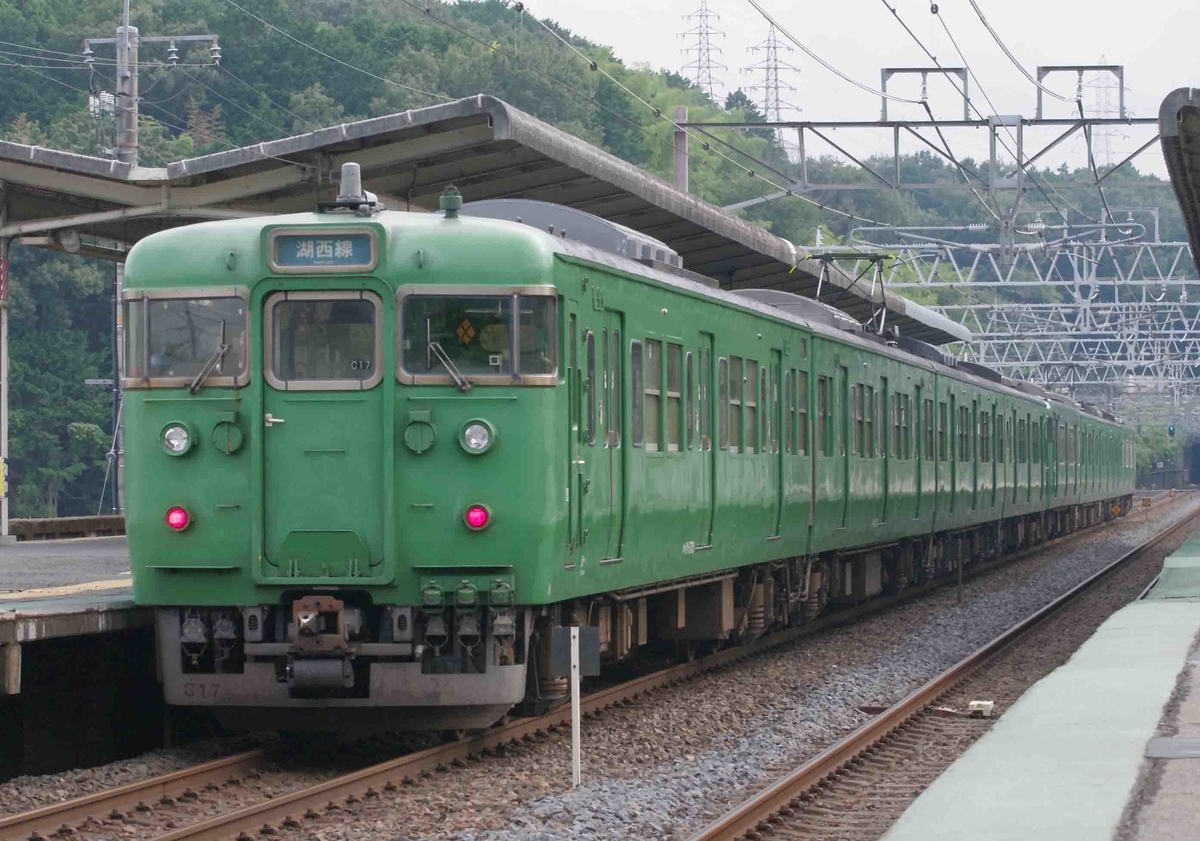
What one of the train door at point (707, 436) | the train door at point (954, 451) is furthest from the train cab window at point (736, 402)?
the train door at point (954, 451)

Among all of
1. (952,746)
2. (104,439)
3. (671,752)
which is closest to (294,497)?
(671,752)

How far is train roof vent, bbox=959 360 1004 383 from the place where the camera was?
97.5ft

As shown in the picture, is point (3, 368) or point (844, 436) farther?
point (3, 368)

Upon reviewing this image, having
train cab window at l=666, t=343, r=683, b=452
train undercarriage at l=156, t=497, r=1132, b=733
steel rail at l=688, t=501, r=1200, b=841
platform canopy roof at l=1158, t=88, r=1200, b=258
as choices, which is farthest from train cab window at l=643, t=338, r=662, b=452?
platform canopy roof at l=1158, t=88, r=1200, b=258

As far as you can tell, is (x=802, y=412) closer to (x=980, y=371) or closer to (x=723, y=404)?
(x=723, y=404)

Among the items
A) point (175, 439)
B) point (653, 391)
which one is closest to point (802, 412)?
point (653, 391)

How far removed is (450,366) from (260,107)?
6550 cm

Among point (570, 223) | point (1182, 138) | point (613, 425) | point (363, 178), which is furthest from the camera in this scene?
point (363, 178)

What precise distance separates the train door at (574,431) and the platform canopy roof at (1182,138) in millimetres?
7179

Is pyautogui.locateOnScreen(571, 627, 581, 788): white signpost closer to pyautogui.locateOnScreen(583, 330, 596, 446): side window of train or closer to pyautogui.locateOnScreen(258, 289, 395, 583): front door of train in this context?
pyautogui.locateOnScreen(258, 289, 395, 583): front door of train

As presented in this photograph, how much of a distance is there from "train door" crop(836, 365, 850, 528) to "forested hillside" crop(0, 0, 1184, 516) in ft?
47.9

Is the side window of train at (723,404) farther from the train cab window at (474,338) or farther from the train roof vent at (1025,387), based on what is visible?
the train roof vent at (1025,387)

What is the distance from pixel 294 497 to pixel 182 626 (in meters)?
0.91

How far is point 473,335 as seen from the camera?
1027cm
